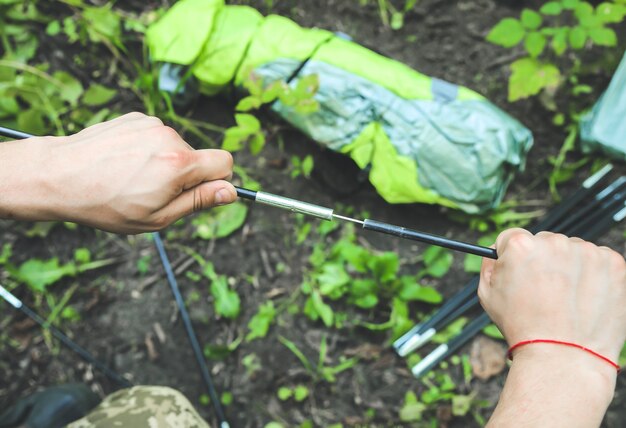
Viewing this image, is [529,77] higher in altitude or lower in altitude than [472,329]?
higher

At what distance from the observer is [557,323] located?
113 cm

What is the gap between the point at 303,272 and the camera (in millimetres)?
2234

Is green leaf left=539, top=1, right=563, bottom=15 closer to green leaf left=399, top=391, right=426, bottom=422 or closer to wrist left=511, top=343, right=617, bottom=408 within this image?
wrist left=511, top=343, right=617, bottom=408

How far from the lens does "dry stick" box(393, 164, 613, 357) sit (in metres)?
2.01

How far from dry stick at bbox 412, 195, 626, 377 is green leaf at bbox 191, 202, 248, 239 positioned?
969 millimetres

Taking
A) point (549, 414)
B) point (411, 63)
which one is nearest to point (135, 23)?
point (411, 63)

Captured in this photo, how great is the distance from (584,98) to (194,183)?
1.81 meters

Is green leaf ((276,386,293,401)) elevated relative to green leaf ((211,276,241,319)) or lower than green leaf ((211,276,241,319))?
lower

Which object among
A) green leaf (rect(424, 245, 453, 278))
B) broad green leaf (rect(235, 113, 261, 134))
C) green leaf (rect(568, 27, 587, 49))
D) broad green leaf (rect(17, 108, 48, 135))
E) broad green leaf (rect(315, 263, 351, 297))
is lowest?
broad green leaf (rect(315, 263, 351, 297))

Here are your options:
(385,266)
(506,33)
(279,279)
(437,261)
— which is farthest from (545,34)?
(279,279)

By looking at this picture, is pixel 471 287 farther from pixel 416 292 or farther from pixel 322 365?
pixel 322 365

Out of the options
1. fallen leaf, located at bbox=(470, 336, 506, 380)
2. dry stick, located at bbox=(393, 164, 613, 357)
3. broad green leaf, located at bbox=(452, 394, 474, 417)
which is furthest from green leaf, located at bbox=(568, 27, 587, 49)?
broad green leaf, located at bbox=(452, 394, 474, 417)

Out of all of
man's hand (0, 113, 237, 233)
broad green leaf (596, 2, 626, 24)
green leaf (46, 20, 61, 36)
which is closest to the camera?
man's hand (0, 113, 237, 233)

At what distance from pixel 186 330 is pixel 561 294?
1.53 meters
